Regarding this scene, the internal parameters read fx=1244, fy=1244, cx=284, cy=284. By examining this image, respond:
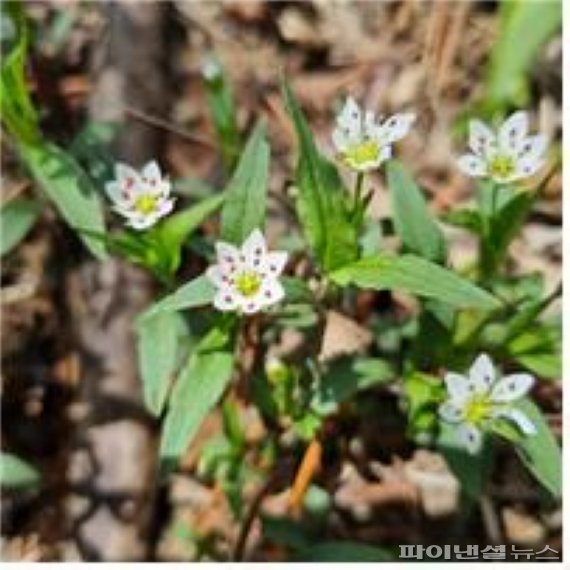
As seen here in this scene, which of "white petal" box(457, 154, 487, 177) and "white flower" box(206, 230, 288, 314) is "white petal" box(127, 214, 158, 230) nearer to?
"white flower" box(206, 230, 288, 314)

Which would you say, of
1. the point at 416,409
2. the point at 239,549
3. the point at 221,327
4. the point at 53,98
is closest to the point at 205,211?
the point at 221,327

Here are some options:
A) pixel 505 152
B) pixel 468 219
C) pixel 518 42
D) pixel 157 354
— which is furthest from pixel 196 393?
pixel 518 42

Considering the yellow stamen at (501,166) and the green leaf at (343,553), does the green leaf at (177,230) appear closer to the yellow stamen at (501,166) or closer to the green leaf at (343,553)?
the yellow stamen at (501,166)

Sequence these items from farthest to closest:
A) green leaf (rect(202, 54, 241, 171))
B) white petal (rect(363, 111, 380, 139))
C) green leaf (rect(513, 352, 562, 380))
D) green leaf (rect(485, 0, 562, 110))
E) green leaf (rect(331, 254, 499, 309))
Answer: green leaf (rect(202, 54, 241, 171))
green leaf (rect(513, 352, 562, 380))
white petal (rect(363, 111, 380, 139))
green leaf (rect(331, 254, 499, 309))
green leaf (rect(485, 0, 562, 110))

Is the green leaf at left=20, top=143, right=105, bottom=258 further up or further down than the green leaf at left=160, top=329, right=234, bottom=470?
further up

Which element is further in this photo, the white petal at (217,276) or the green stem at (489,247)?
the green stem at (489,247)

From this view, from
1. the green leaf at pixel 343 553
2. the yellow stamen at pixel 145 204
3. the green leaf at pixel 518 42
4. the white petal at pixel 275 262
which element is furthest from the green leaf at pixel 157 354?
the green leaf at pixel 518 42

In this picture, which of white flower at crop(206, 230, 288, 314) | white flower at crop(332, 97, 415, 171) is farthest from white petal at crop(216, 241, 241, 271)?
white flower at crop(332, 97, 415, 171)
